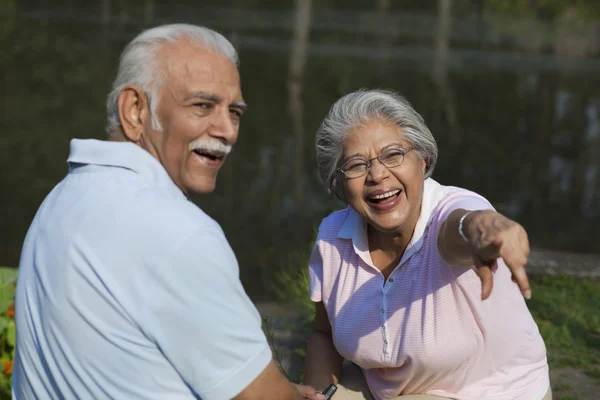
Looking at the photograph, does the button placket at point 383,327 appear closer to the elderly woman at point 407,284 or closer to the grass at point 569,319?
the elderly woman at point 407,284

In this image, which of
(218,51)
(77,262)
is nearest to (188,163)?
(218,51)

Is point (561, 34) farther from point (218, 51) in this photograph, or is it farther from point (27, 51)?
point (218, 51)

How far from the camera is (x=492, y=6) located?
1330 inches

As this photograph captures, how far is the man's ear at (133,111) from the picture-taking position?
2.16 metres

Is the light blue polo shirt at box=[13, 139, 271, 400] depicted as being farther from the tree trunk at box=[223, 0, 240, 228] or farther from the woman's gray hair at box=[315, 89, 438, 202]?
the tree trunk at box=[223, 0, 240, 228]

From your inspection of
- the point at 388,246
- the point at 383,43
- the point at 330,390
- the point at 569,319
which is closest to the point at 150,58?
the point at 388,246

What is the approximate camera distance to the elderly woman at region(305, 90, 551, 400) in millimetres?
2754

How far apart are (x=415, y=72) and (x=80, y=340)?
64.6 feet

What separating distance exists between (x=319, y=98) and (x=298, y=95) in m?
0.59

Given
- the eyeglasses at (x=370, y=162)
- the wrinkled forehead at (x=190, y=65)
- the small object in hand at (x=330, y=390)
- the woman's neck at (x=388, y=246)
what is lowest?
the small object in hand at (x=330, y=390)

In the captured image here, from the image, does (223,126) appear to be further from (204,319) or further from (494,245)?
(494,245)

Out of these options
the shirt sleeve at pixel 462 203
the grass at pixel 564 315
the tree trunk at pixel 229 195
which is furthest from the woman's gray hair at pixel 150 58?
the tree trunk at pixel 229 195

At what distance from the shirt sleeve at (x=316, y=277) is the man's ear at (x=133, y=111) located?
1.10 m

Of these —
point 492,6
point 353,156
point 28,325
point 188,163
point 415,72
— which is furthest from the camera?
point 492,6
